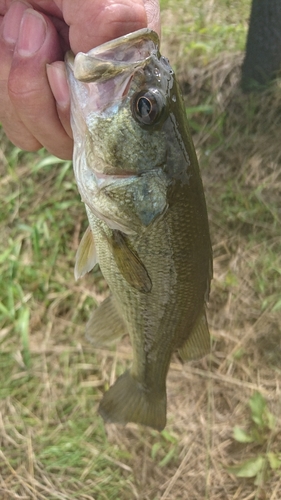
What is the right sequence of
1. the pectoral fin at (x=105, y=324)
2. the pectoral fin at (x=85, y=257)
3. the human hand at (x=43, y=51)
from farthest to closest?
1. the pectoral fin at (x=105, y=324)
2. the pectoral fin at (x=85, y=257)
3. the human hand at (x=43, y=51)

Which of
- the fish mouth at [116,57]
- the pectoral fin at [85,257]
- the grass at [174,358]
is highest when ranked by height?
the fish mouth at [116,57]

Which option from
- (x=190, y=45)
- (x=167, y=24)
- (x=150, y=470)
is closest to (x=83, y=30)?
(x=150, y=470)

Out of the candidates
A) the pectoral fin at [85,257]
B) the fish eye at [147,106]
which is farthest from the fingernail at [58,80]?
the pectoral fin at [85,257]

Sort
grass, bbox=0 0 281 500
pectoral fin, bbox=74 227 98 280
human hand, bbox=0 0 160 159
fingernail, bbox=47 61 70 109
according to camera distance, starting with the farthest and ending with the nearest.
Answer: grass, bbox=0 0 281 500
pectoral fin, bbox=74 227 98 280
fingernail, bbox=47 61 70 109
human hand, bbox=0 0 160 159

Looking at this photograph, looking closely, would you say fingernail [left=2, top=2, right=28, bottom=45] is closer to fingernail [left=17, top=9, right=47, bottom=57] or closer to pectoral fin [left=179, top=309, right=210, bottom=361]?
fingernail [left=17, top=9, right=47, bottom=57]

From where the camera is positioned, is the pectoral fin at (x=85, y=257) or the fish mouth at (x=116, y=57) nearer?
the fish mouth at (x=116, y=57)

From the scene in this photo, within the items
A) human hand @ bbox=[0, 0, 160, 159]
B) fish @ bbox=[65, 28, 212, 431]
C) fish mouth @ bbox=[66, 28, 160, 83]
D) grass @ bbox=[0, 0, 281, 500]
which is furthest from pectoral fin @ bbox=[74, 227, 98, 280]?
grass @ bbox=[0, 0, 281, 500]

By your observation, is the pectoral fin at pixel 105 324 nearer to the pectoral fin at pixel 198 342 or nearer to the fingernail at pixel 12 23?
the pectoral fin at pixel 198 342
